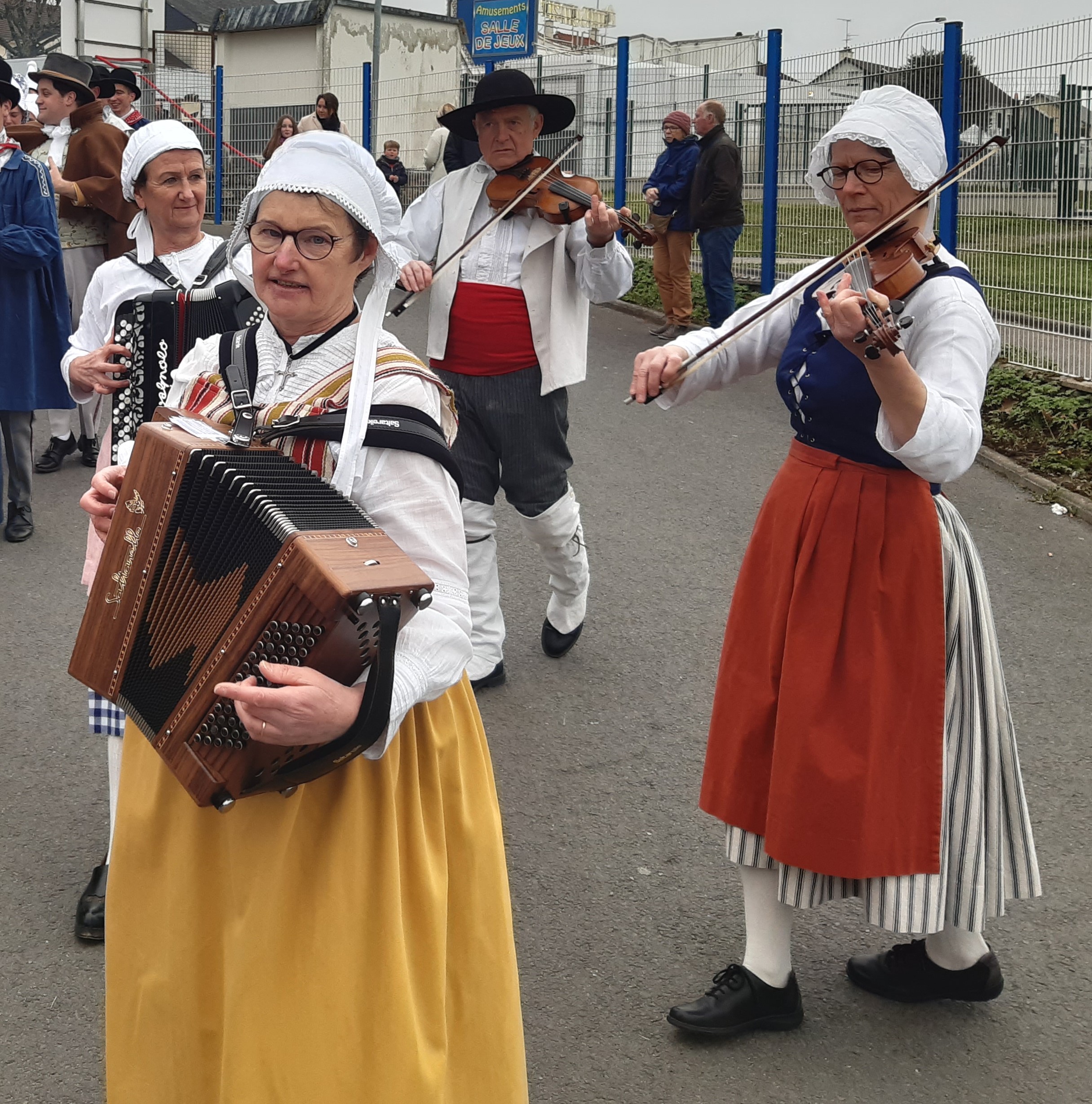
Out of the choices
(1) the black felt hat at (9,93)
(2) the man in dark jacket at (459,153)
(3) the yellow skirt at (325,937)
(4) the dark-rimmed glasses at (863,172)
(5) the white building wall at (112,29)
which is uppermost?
(5) the white building wall at (112,29)

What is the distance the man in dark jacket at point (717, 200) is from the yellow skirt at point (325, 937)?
9149 mm

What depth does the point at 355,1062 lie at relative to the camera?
1.97 metres

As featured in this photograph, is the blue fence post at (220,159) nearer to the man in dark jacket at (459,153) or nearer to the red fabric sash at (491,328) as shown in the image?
the man in dark jacket at (459,153)

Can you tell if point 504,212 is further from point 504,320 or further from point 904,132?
point 904,132

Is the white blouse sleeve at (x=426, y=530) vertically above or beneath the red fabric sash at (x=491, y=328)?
beneath

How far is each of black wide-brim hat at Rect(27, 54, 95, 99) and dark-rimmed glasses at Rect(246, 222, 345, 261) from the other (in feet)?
20.7

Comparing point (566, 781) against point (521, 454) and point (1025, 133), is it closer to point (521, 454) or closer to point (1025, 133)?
point (521, 454)

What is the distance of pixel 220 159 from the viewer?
1975cm

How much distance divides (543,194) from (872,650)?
2.64 metres

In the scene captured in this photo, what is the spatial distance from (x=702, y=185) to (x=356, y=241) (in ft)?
30.1

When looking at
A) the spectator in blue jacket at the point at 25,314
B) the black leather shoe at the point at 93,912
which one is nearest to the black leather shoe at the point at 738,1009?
the black leather shoe at the point at 93,912

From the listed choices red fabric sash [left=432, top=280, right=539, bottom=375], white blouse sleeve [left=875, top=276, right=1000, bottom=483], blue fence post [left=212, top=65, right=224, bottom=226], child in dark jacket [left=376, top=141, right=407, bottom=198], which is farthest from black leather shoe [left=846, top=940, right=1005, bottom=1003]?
blue fence post [left=212, top=65, right=224, bottom=226]

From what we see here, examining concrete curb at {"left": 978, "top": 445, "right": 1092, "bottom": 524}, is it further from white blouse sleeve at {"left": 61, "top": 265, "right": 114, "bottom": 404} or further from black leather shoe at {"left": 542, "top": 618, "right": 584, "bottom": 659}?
white blouse sleeve at {"left": 61, "top": 265, "right": 114, "bottom": 404}

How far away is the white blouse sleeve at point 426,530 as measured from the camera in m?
1.95
